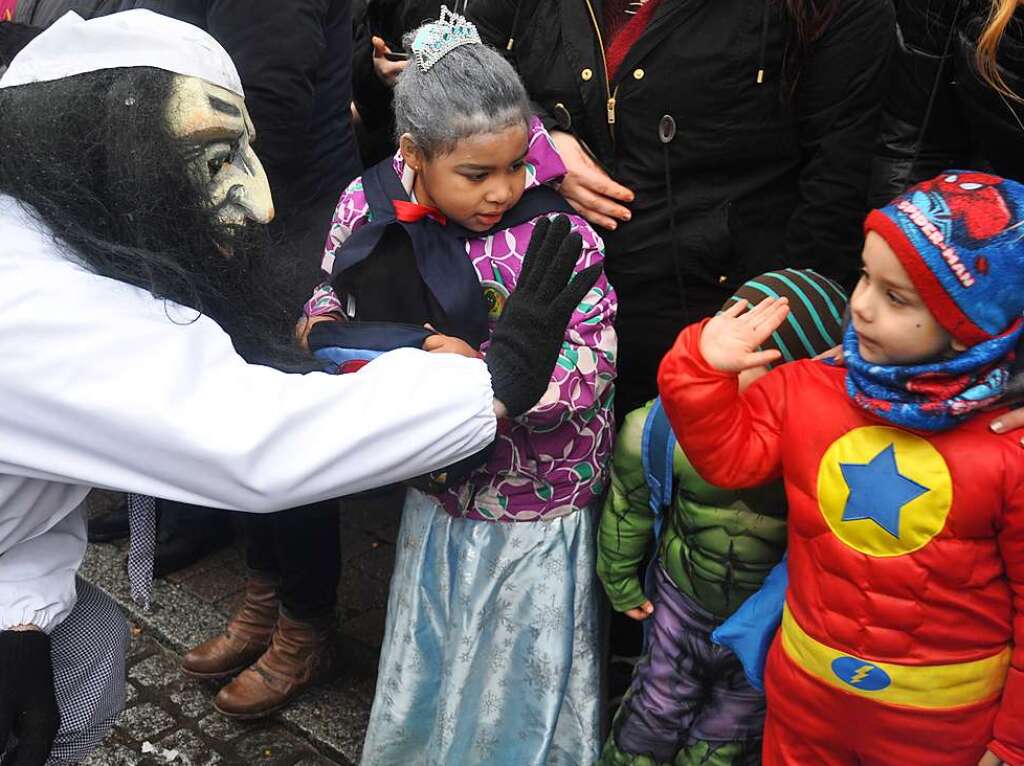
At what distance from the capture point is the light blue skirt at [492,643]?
2703 mm

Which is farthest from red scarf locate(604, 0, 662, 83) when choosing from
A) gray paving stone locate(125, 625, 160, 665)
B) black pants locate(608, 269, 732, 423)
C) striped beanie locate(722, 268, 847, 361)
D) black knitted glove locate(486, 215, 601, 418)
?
gray paving stone locate(125, 625, 160, 665)

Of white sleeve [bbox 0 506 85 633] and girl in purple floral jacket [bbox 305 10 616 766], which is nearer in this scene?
white sleeve [bbox 0 506 85 633]

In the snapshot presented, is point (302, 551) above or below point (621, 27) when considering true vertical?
below

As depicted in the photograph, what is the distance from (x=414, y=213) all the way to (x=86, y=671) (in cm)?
117

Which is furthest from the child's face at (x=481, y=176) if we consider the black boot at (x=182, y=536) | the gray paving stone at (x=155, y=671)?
the black boot at (x=182, y=536)

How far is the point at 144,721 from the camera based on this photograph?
3381 mm

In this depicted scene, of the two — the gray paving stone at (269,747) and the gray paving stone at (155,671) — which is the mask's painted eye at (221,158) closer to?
the gray paving stone at (269,747)

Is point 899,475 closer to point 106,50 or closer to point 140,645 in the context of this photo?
point 106,50

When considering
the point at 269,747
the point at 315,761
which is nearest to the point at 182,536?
the point at 269,747

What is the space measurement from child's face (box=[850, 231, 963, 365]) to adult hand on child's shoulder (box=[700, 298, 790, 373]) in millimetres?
159

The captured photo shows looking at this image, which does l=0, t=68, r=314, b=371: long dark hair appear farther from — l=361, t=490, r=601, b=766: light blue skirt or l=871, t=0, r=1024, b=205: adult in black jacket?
l=871, t=0, r=1024, b=205: adult in black jacket

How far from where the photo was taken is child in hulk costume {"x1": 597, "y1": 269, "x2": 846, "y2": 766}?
7.86 ft

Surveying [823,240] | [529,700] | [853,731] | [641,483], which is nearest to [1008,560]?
[853,731]

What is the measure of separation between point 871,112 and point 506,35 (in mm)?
932
